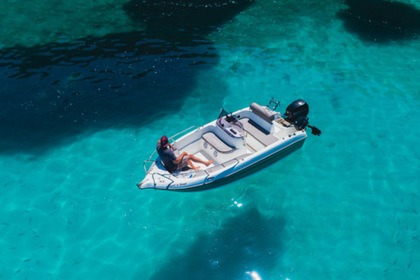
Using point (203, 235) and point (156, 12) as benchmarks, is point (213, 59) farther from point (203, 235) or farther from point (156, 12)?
point (203, 235)

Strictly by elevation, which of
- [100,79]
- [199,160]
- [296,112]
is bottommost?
[100,79]

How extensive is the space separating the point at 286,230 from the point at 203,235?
10.7ft

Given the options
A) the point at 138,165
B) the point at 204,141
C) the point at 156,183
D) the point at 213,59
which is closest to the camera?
the point at 156,183

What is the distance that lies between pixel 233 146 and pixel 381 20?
66.6ft

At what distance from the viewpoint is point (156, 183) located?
12445mm

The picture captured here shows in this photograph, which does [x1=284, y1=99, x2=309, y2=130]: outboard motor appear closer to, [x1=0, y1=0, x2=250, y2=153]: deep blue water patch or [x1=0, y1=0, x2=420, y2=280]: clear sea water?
[x1=0, y1=0, x2=420, y2=280]: clear sea water

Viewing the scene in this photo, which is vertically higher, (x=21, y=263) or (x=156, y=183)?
(x=156, y=183)

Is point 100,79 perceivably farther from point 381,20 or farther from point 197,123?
point 381,20

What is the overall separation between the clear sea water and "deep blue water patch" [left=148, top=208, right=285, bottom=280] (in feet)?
0.17

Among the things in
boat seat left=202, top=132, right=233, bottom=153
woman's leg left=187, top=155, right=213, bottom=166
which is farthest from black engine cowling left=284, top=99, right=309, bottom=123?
woman's leg left=187, top=155, right=213, bottom=166

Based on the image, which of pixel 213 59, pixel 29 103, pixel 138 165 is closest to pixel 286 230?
pixel 138 165

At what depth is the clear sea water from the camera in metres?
13.2

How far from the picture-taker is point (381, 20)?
27359 millimetres

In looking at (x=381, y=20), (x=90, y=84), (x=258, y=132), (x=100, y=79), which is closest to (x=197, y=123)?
(x=258, y=132)
